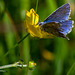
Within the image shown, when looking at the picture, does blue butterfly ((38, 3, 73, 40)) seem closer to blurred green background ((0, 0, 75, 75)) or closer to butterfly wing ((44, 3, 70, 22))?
butterfly wing ((44, 3, 70, 22))

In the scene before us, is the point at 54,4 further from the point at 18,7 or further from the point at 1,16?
the point at 1,16

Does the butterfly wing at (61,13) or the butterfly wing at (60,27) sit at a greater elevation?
the butterfly wing at (61,13)

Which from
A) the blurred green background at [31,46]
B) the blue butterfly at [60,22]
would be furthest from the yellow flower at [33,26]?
the blurred green background at [31,46]

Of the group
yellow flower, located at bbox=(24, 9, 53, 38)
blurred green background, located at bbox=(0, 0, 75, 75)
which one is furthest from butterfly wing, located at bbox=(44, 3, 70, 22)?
blurred green background, located at bbox=(0, 0, 75, 75)

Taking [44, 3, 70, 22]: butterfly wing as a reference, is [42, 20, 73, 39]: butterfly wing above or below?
below

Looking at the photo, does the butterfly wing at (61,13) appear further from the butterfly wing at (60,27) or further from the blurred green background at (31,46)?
the blurred green background at (31,46)

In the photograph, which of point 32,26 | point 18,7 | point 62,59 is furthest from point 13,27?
point 32,26

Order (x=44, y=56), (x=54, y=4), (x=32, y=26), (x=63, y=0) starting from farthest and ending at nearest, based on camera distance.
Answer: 1. (x=44, y=56)
2. (x=54, y=4)
3. (x=63, y=0)
4. (x=32, y=26)
